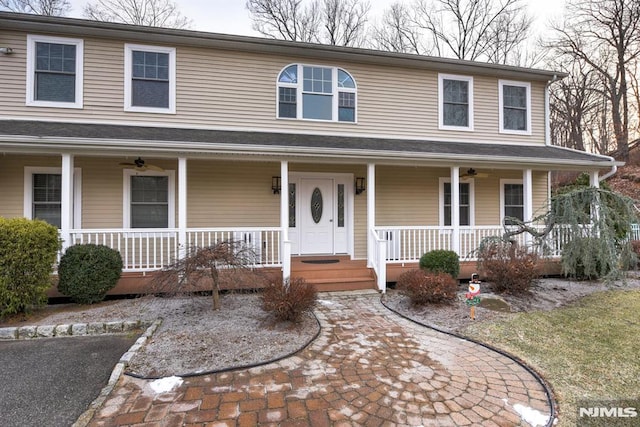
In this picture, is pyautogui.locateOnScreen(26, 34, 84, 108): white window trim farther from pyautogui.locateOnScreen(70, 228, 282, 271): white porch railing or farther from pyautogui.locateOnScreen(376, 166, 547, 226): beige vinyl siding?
pyautogui.locateOnScreen(376, 166, 547, 226): beige vinyl siding

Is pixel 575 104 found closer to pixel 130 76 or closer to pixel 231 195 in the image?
pixel 231 195

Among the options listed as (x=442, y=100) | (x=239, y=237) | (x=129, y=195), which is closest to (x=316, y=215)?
(x=239, y=237)

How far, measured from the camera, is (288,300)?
15.0 feet

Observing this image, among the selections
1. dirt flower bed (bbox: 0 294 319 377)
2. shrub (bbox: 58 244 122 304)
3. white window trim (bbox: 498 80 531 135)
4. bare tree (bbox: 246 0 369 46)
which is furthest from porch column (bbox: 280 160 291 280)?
bare tree (bbox: 246 0 369 46)

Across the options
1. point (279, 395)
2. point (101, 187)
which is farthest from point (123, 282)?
point (279, 395)

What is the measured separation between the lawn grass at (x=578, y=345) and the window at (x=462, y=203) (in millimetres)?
3639

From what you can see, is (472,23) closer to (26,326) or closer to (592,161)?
(592,161)

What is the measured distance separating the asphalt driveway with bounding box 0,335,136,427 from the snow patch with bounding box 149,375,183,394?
1.78 ft

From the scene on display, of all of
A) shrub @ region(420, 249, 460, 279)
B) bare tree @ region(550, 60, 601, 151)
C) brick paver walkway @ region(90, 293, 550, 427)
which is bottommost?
brick paver walkway @ region(90, 293, 550, 427)

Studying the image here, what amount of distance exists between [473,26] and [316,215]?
18671 millimetres

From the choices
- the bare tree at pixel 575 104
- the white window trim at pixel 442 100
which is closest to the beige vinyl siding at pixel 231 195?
the white window trim at pixel 442 100

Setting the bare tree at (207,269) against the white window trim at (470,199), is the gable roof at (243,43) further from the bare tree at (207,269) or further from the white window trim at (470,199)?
the bare tree at (207,269)

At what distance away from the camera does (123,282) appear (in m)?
6.28

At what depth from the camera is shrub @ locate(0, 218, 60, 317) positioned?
184 inches
